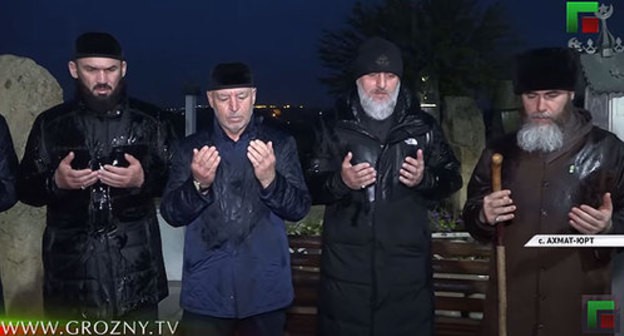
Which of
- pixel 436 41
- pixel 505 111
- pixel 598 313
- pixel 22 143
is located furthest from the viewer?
pixel 436 41

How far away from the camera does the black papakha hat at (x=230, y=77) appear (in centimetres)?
262

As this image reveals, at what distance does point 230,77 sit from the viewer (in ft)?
8.63

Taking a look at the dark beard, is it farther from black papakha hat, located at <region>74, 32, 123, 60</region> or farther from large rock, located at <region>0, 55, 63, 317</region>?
large rock, located at <region>0, 55, 63, 317</region>

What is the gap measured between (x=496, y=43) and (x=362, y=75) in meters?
1.37

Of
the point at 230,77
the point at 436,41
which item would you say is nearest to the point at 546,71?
the point at 230,77

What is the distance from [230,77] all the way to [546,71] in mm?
1190

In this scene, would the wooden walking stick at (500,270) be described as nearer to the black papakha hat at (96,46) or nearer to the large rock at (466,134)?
the black papakha hat at (96,46)

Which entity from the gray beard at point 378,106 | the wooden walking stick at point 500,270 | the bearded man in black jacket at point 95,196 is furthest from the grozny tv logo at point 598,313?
the bearded man in black jacket at point 95,196

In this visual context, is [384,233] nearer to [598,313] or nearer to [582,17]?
[598,313]

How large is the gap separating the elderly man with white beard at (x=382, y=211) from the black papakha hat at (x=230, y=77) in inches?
18.5

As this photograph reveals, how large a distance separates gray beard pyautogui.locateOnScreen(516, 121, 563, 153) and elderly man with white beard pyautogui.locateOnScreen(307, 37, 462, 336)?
1.11 ft

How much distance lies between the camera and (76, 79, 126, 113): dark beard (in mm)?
2754

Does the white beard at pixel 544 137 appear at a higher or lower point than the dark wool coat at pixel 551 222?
higher

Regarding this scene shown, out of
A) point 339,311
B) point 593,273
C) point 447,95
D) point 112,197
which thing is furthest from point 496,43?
point 112,197
